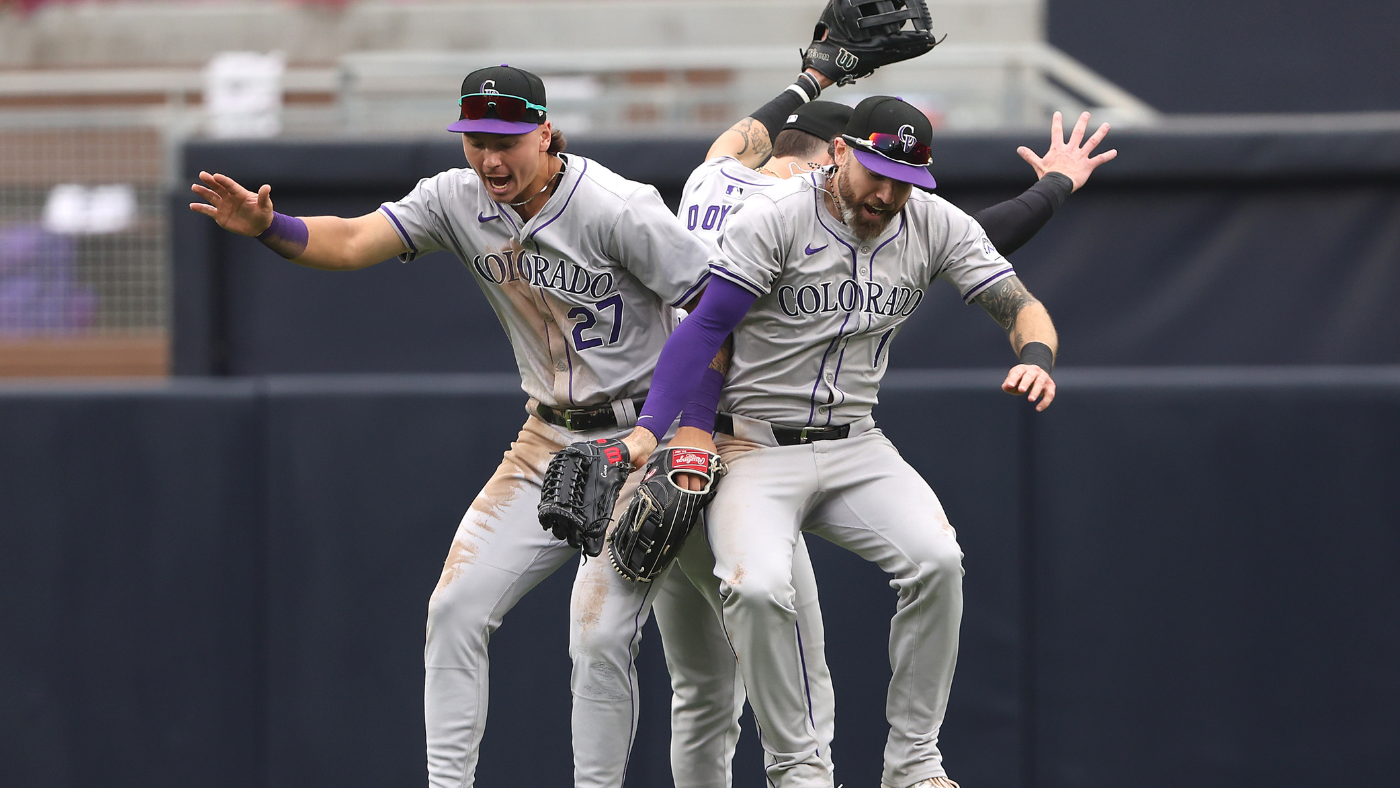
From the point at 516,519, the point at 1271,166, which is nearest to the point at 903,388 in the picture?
the point at 516,519

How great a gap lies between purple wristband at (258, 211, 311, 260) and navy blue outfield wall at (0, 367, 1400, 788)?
1.54 metres

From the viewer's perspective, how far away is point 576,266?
345 cm

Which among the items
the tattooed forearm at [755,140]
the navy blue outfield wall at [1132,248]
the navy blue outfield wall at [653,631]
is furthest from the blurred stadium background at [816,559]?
the tattooed forearm at [755,140]

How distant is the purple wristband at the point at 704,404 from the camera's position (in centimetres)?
348

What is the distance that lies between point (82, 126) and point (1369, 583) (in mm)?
6487

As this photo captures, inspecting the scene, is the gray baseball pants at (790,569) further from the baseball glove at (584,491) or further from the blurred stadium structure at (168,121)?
the blurred stadium structure at (168,121)

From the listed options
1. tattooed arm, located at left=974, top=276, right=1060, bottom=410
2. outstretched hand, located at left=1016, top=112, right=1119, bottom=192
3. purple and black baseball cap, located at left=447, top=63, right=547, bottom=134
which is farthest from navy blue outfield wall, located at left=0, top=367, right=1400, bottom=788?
purple and black baseball cap, located at left=447, top=63, right=547, bottom=134

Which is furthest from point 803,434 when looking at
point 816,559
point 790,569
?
point 816,559

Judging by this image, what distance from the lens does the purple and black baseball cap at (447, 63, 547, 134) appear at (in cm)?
325

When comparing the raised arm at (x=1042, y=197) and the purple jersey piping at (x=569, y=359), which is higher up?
the raised arm at (x=1042, y=197)

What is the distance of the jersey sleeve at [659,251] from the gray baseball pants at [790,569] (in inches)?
15.6

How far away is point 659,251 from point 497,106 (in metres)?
A: 0.53

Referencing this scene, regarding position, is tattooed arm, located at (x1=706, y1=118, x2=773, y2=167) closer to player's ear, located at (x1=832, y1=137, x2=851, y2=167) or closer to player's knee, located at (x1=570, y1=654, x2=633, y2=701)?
player's ear, located at (x1=832, y1=137, x2=851, y2=167)

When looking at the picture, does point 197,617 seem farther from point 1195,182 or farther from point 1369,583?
point 1195,182
